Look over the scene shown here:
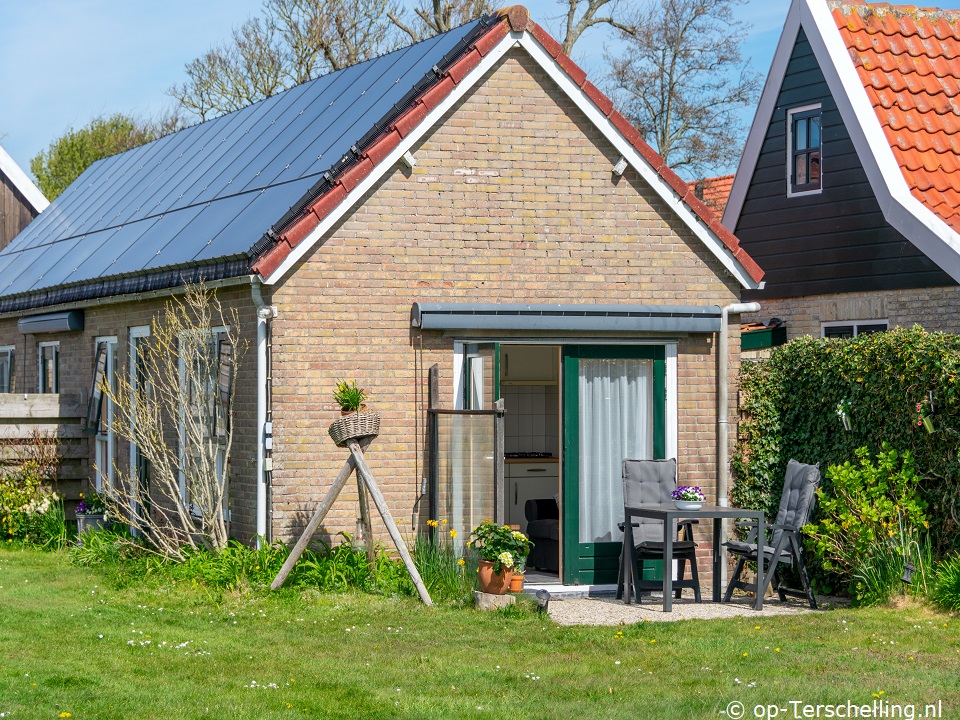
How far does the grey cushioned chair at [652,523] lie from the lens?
506 inches

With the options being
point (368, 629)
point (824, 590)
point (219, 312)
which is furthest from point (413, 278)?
point (824, 590)

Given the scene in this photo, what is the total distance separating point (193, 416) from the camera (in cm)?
1381

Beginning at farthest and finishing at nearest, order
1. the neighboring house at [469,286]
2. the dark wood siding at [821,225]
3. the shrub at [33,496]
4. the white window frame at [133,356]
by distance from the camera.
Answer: the dark wood siding at [821,225] < the shrub at [33,496] < the white window frame at [133,356] < the neighboring house at [469,286]

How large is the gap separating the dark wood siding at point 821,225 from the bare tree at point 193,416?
27.4 feet

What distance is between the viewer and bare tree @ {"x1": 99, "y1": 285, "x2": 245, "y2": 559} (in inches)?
516

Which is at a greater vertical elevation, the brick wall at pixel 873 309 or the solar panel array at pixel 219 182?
the solar panel array at pixel 219 182

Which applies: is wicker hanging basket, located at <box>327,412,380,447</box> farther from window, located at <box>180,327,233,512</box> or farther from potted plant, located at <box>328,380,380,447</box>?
window, located at <box>180,327,233,512</box>

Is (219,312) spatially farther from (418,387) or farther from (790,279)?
(790,279)

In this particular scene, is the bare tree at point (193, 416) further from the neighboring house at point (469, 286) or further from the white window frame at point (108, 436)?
the white window frame at point (108, 436)

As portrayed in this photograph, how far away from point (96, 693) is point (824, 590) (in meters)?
7.43

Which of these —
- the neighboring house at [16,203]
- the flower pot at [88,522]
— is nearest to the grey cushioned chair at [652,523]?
the flower pot at [88,522]

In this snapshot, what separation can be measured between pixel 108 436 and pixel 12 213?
11.4 metres

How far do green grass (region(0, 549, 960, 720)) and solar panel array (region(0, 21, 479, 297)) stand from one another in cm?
377

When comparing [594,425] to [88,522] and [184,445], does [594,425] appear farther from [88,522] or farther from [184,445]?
[88,522]
